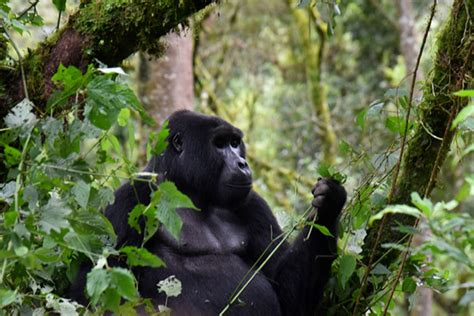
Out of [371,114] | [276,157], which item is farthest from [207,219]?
[276,157]

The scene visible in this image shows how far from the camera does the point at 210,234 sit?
4.42 meters

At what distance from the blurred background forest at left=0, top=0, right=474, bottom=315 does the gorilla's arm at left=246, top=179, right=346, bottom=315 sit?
0.26 feet

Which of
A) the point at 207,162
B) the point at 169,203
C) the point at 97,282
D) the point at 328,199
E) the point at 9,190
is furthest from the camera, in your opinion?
the point at 207,162

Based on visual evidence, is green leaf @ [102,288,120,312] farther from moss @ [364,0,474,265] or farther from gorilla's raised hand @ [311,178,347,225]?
moss @ [364,0,474,265]

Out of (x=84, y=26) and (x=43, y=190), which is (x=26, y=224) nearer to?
(x=43, y=190)

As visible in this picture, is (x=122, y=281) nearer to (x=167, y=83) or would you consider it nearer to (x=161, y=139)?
(x=161, y=139)

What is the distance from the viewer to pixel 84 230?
2961mm

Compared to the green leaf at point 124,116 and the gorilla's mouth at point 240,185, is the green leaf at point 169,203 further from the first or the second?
the gorilla's mouth at point 240,185

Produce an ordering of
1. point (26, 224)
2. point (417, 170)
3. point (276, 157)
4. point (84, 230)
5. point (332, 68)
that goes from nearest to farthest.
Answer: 1. point (26, 224)
2. point (84, 230)
3. point (417, 170)
4. point (276, 157)
5. point (332, 68)

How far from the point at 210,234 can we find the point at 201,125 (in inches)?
25.0

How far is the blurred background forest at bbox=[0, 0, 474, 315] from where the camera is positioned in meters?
3.85

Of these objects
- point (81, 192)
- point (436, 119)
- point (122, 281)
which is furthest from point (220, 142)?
point (122, 281)

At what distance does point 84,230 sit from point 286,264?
61.2 inches

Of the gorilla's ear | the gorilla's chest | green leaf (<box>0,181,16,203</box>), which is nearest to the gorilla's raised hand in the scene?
the gorilla's chest
